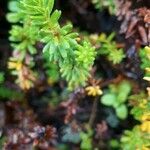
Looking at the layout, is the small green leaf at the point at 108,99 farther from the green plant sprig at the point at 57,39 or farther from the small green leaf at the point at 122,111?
the green plant sprig at the point at 57,39

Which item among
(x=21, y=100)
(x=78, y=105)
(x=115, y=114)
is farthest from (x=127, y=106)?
(x=21, y=100)

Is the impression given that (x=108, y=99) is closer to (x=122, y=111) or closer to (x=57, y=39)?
(x=122, y=111)

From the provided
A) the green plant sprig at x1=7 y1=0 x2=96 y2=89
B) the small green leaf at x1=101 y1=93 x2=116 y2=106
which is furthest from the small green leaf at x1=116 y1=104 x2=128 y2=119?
the green plant sprig at x1=7 y1=0 x2=96 y2=89

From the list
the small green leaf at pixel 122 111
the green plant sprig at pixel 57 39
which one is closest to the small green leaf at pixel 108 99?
the small green leaf at pixel 122 111

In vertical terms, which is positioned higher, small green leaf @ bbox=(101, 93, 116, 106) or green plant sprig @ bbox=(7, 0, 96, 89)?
green plant sprig @ bbox=(7, 0, 96, 89)

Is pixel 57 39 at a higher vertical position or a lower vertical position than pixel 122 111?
higher

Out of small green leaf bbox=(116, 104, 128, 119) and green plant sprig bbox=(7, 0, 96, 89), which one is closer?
green plant sprig bbox=(7, 0, 96, 89)

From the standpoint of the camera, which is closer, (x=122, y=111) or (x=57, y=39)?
(x=57, y=39)

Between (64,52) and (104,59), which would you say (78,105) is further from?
(64,52)

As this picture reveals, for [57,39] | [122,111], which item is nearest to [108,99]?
[122,111]

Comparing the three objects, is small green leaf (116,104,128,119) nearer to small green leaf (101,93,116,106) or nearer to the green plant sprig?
small green leaf (101,93,116,106)

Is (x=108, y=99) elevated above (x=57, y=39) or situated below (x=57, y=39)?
below
